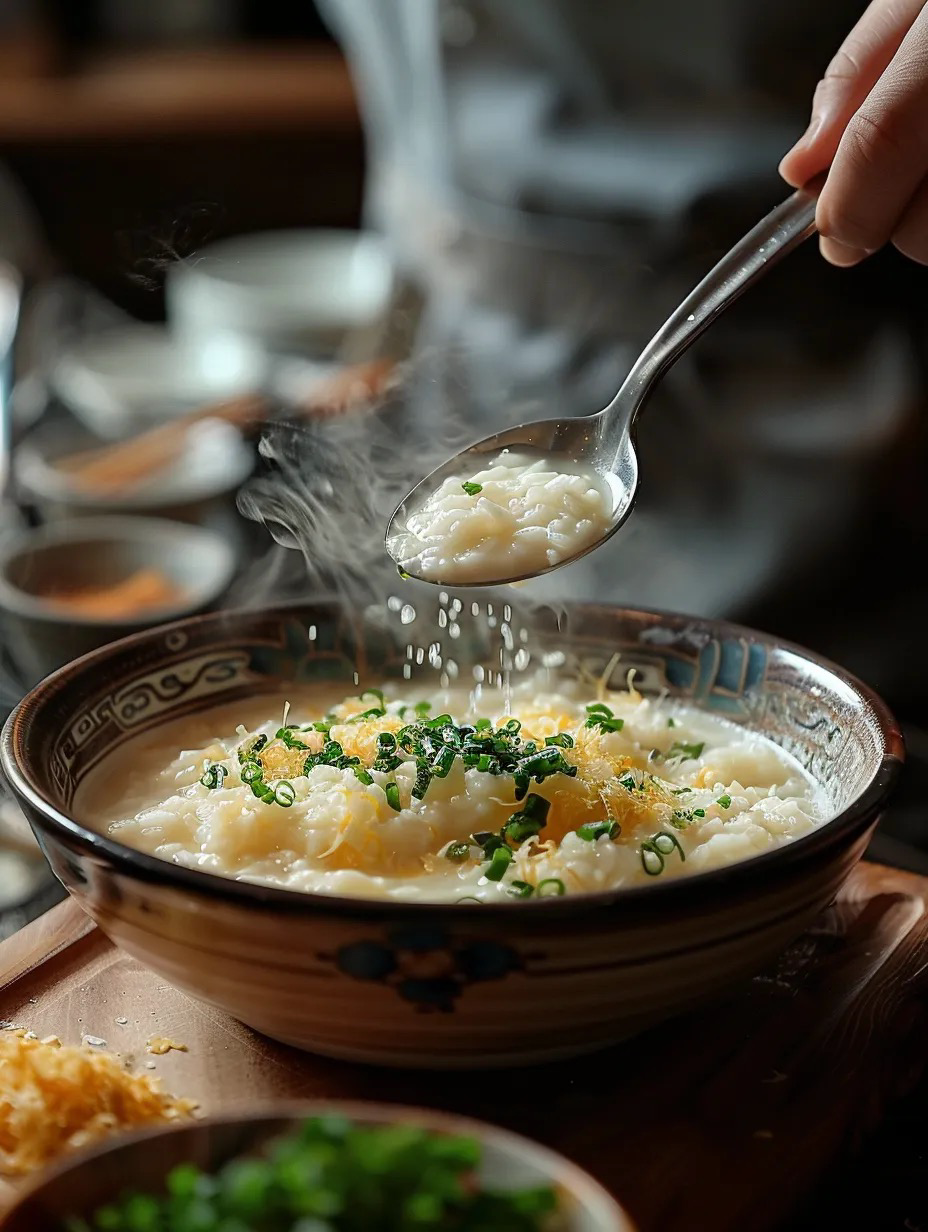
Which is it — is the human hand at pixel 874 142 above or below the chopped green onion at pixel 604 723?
above

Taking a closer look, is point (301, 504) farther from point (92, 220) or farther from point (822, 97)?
point (92, 220)

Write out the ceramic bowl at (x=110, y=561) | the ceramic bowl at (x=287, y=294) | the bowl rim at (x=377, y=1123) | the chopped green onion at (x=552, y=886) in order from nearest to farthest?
the bowl rim at (x=377, y=1123) < the chopped green onion at (x=552, y=886) < the ceramic bowl at (x=110, y=561) < the ceramic bowl at (x=287, y=294)

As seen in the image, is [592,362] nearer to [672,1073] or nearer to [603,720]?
[603,720]

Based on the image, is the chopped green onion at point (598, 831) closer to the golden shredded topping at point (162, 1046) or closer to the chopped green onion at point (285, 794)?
the chopped green onion at point (285, 794)

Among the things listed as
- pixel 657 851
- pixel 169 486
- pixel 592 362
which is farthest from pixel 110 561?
pixel 657 851

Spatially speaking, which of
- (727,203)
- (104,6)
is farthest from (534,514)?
(104,6)

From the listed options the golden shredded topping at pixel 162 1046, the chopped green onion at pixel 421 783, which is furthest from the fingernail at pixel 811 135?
the golden shredded topping at pixel 162 1046

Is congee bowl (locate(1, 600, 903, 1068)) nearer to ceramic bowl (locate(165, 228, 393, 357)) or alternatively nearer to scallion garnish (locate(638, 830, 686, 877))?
scallion garnish (locate(638, 830, 686, 877))

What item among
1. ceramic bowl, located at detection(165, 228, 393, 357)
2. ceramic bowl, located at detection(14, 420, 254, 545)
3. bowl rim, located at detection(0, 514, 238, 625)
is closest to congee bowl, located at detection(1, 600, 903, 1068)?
bowl rim, located at detection(0, 514, 238, 625)
